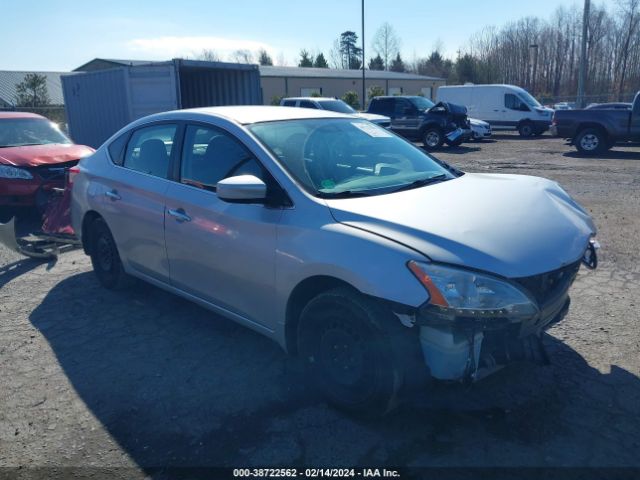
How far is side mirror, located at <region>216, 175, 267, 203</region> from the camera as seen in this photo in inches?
127

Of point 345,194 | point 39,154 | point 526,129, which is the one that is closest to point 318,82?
point 526,129

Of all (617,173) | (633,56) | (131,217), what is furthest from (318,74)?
(131,217)

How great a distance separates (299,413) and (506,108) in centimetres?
2416

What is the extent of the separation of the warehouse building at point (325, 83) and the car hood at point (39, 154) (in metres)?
35.9

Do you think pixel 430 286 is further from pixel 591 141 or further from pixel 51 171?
pixel 591 141

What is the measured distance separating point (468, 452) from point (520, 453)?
26 cm

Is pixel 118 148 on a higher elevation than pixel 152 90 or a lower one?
lower

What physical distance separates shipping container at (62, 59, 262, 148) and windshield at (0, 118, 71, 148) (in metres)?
3.24

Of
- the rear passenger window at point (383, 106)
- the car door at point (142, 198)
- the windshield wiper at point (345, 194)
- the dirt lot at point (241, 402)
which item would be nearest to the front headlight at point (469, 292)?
the dirt lot at point (241, 402)

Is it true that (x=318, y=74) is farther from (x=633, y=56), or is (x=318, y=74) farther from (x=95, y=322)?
(x=95, y=322)

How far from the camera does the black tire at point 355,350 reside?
111 inches

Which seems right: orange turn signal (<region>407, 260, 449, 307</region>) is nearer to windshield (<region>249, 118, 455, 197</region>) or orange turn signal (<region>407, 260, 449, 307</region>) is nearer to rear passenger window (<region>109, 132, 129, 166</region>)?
windshield (<region>249, 118, 455, 197</region>)

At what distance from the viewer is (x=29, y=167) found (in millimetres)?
7930

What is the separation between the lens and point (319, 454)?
2861mm
